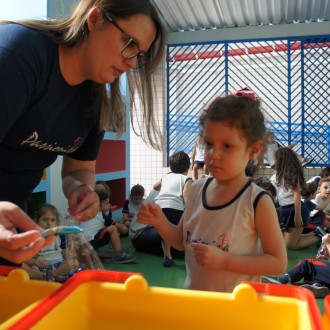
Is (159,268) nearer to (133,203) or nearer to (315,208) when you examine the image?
(133,203)

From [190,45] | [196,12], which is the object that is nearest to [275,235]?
[196,12]

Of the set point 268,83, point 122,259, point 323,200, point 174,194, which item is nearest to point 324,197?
point 323,200

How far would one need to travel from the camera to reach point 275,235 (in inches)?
37.5

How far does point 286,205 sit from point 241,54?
384cm

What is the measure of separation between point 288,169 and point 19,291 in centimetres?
293

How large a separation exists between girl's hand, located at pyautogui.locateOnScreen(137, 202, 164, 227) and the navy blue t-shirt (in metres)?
0.23

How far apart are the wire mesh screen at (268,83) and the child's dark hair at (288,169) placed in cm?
270

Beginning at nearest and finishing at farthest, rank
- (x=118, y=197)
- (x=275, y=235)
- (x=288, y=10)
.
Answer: (x=275, y=235) → (x=118, y=197) → (x=288, y=10)

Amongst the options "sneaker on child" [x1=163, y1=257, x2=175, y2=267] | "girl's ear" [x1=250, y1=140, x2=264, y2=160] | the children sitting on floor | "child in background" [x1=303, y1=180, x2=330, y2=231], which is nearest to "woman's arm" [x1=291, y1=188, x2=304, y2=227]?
"child in background" [x1=303, y1=180, x2=330, y2=231]

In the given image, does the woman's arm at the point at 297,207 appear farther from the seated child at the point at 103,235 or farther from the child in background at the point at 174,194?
the seated child at the point at 103,235

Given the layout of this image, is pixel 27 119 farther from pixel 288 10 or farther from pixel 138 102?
pixel 288 10

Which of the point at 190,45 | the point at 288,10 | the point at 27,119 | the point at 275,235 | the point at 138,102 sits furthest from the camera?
the point at 190,45

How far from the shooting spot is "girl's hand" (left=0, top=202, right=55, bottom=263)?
0.47 metres

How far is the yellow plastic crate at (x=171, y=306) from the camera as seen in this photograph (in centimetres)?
51
